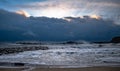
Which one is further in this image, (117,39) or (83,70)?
(117,39)

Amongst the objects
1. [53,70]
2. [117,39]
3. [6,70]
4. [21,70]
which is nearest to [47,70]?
[53,70]

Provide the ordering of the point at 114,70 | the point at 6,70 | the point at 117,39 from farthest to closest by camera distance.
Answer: the point at 117,39 < the point at 6,70 < the point at 114,70

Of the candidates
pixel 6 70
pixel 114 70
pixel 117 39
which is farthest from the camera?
pixel 117 39

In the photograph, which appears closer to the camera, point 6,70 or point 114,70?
point 114,70

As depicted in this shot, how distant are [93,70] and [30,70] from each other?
3.68 m

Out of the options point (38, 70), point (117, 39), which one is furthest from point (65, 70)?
point (117, 39)

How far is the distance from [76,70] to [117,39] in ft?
336

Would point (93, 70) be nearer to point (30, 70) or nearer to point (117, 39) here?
point (30, 70)

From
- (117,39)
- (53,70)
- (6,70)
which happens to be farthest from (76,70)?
(117,39)

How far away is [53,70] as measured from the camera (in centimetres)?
1281

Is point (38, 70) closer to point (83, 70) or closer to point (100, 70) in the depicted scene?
point (83, 70)

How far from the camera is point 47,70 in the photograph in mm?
12875

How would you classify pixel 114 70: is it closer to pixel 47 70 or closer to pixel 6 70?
pixel 47 70

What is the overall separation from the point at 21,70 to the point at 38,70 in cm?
100
